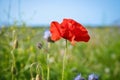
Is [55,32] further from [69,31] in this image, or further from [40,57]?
[40,57]

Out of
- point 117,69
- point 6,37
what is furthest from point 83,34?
point 117,69

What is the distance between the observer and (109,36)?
8.80 metres

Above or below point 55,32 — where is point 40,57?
below

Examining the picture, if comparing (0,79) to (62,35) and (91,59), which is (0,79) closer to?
(62,35)

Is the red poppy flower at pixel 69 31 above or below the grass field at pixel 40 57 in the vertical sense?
above

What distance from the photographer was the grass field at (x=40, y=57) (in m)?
3.35

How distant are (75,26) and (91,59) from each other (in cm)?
397

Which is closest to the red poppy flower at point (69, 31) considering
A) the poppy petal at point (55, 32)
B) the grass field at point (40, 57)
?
the poppy petal at point (55, 32)

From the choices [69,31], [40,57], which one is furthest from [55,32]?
[40,57]

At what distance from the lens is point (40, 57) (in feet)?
12.7

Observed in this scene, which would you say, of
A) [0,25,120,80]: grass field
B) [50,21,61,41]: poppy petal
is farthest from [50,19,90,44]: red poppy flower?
[0,25,120,80]: grass field

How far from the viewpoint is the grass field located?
3.35 meters

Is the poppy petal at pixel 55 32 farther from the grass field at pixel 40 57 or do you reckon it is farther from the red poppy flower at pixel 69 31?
the grass field at pixel 40 57

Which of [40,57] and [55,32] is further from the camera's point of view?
[40,57]
